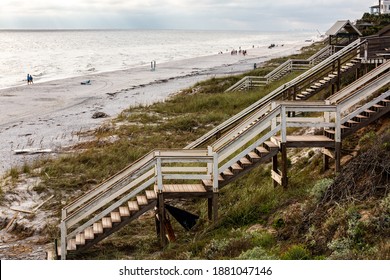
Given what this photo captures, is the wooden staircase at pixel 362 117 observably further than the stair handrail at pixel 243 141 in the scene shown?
Yes

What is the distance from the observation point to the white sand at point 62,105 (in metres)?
24.9

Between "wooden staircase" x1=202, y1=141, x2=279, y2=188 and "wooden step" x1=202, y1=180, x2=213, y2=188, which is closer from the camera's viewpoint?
"wooden step" x1=202, y1=180, x2=213, y2=188

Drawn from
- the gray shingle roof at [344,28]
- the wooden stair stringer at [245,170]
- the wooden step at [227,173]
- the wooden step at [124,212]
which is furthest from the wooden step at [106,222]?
the gray shingle roof at [344,28]

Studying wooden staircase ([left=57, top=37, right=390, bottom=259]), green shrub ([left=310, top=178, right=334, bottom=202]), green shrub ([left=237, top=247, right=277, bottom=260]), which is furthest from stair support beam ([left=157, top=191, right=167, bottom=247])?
green shrub ([left=310, top=178, right=334, bottom=202])

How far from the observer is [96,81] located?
58.6 metres

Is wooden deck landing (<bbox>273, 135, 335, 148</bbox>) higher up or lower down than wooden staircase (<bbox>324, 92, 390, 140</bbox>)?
lower down

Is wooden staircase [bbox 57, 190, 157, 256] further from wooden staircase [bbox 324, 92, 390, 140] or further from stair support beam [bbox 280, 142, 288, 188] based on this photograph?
wooden staircase [bbox 324, 92, 390, 140]

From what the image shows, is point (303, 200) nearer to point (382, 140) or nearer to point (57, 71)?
point (382, 140)

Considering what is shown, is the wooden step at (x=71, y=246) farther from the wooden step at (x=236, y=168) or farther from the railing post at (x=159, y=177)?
the wooden step at (x=236, y=168)

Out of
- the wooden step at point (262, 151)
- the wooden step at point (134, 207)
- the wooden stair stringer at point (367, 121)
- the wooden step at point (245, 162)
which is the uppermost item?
the wooden stair stringer at point (367, 121)

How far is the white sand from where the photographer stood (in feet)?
81.8

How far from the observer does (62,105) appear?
40031 mm

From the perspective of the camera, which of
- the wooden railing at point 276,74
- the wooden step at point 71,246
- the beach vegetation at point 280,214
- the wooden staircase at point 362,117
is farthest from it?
the wooden railing at point 276,74
